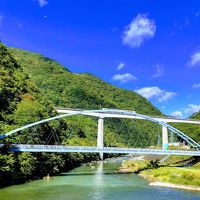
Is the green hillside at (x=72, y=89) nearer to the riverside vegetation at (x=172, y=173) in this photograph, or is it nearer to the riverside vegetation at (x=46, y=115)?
the riverside vegetation at (x=46, y=115)

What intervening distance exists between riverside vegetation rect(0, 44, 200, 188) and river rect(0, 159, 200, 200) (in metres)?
2.83

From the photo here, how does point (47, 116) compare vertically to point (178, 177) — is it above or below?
above

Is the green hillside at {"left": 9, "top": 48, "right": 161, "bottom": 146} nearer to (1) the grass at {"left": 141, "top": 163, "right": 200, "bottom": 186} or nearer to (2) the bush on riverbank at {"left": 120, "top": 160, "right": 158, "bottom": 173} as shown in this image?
(2) the bush on riverbank at {"left": 120, "top": 160, "right": 158, "bottom": 173}

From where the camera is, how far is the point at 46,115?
58.2m

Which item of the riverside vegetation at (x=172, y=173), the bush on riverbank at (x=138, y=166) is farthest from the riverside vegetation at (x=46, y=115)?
the riverside vegetation at (x=172, y=173)

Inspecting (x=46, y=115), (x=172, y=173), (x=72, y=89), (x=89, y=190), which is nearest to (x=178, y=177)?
(x=172, y=173)

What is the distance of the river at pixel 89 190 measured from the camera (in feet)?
121

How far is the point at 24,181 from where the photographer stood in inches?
1773

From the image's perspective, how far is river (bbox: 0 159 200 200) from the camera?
36.8 m

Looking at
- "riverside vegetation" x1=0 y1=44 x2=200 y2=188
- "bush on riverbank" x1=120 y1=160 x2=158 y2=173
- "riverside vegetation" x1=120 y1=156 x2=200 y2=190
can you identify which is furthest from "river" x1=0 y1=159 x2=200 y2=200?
"bush on riverbank" x1=120 y1=160 x2=158 y2=173

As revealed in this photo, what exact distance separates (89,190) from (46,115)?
19957 millimetres

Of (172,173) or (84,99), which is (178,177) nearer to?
(172,173)

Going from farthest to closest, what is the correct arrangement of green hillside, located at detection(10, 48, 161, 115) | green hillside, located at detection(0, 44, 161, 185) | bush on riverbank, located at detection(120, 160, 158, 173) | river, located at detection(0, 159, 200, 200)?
green hillside, located at detection(10, 48, 161, 115)
bush on riverbank, located at detection(120, 160, 158, 173)
green hillside, located at detection(0, 44, 161, 185)
river, located at detection(0, 159, 200, 200)

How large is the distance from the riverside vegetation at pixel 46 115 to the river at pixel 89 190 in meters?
2.83
